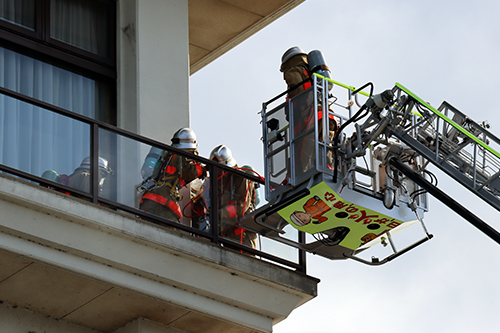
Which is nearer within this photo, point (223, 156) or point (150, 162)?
point (150, 162)

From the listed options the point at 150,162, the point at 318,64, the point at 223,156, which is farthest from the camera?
the point at 223,156

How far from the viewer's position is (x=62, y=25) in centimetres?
1420

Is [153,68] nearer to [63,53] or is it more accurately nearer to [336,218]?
[63,53]

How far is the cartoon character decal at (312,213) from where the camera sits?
11.8 metres

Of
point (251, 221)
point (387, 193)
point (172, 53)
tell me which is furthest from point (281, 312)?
point (172, 53)

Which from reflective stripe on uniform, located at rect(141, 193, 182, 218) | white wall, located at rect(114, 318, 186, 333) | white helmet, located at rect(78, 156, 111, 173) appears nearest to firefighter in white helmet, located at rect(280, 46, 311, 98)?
reflective stripe on uniform, located at rect(141, 193, 182, 218)

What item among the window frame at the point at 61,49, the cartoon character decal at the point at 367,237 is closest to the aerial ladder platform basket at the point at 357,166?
A: the cartoon character decal at the point at 367,237

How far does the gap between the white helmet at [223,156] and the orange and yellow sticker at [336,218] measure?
136 cm

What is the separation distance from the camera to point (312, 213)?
39.2 feet

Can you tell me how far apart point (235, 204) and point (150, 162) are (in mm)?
1222

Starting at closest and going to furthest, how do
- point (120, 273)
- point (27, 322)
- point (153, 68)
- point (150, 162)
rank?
1. point (120, 273)
2. point (27, 322)
3. point (150, 162)
4. point (153, 68)

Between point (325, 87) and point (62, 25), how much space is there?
4.32m

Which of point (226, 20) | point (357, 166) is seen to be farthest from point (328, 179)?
point (226, 20)

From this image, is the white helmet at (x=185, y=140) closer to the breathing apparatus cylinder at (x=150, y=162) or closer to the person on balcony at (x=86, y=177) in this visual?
the breathing apparatus cylinder at (x=150, y=162)
